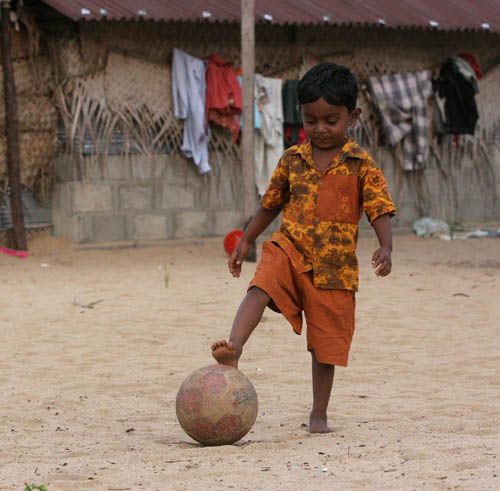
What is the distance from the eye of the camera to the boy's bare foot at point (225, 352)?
4367 mm

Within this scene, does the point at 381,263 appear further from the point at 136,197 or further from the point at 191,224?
the point at 191,224

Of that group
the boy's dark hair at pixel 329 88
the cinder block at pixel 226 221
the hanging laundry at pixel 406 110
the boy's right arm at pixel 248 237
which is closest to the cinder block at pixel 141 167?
the cinder block at pixel 226 221

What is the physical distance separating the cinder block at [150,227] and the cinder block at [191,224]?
6.0 inches

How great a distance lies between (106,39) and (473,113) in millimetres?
4804

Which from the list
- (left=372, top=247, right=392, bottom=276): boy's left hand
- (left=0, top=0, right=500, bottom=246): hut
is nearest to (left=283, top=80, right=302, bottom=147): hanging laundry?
(left=0, top=0, right=500, bottom=246): hut

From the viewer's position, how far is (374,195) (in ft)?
14.8

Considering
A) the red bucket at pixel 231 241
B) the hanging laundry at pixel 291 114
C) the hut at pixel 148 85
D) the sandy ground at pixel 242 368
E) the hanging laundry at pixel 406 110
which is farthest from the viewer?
the hanging laundry at pixel 406 110

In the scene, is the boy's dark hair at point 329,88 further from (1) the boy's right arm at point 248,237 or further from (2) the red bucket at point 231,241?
(2) the red bucket at point 231,241

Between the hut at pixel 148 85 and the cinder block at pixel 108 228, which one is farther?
the cinder block at pixel 108 228

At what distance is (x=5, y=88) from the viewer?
38.7ft

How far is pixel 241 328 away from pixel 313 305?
33 centimetres

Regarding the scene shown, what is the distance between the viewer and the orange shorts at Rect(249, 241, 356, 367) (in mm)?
4520

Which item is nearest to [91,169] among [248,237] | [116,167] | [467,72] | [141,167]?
[116,167]

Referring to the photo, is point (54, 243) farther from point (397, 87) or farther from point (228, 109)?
point (397, 87)
